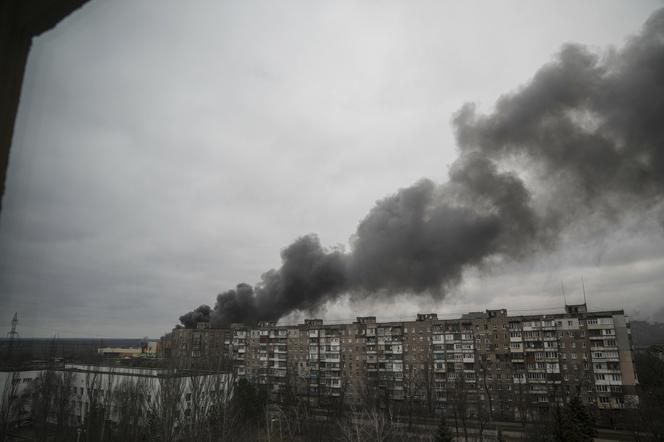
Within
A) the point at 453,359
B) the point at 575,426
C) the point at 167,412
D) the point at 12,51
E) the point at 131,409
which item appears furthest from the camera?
the point at 453,359

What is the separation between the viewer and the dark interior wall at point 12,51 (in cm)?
101

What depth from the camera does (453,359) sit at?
3959 centimetres

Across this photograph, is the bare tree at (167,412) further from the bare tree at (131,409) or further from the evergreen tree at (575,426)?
the evergreen tree at (575,426)

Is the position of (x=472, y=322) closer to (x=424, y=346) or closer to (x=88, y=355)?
(x=424, y=346)

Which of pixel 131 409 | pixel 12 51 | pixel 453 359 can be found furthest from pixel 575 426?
pixel 12 51

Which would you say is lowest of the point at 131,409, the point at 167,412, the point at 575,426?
the point at 575,426

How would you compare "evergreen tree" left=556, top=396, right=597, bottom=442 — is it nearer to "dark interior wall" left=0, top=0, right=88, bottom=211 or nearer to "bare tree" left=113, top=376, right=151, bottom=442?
"bare tree" left=113, top=376, right=151, bottom=442

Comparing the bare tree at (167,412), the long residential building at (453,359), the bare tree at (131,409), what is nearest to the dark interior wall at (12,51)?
the bare tree at (167,412)

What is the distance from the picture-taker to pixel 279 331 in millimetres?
49344

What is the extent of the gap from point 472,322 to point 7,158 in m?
42.9

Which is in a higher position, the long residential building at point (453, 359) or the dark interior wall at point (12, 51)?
the dark interior wall at point (12, 51)

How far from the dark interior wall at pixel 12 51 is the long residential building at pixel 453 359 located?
27116 mm

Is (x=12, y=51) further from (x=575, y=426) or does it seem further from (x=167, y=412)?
(x=575, y=426)

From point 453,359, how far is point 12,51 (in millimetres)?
43258
